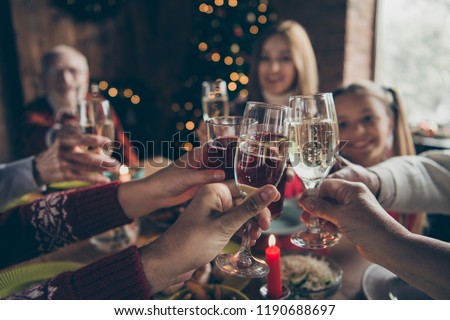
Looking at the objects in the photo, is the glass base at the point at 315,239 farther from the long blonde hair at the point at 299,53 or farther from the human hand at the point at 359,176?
the long blonde hair at the point at 299,53

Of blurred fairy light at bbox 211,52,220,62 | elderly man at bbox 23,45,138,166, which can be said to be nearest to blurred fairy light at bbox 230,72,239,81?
blurred fairy light at bbox 211,52,220,62

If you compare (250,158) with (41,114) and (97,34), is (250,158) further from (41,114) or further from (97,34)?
(97,34)

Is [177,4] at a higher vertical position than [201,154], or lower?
higher

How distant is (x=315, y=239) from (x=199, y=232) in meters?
0.41

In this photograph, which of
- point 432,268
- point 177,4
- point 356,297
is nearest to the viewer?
point 432,268

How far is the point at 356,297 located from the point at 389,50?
12.8ft

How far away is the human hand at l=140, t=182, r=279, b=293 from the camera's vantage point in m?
0.71

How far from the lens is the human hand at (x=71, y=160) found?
1.38m

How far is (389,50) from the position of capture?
4.18m

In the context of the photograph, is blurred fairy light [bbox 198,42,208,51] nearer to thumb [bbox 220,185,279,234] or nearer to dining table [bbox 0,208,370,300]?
dining table [bbox 0,208,370,300]

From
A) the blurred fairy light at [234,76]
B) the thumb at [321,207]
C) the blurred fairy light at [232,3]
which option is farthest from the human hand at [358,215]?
the blurred fairy light at [232,3]

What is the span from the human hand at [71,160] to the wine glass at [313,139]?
0.76m

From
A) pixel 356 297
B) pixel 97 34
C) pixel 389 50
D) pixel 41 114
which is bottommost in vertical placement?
pixel 356 297

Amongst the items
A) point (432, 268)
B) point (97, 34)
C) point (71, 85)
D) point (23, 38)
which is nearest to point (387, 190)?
point (432, 268)
